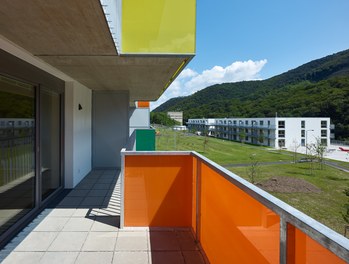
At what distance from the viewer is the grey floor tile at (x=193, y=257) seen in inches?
116

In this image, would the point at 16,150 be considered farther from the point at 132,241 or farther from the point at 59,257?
the point at 132,241

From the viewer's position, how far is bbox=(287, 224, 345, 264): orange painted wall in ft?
3.14

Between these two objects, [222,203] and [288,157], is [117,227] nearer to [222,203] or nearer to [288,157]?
[222,203]

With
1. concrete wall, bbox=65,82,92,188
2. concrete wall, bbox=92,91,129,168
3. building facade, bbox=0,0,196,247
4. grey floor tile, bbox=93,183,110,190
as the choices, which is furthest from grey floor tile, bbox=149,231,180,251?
concrete wall, bbox=92,91,129,168

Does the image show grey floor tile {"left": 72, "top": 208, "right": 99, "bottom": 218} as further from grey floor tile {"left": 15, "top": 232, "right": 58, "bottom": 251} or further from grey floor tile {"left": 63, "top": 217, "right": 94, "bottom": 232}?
grey floor tile {"left": 15, "top": 232, "right": 58, "bottom": 251}

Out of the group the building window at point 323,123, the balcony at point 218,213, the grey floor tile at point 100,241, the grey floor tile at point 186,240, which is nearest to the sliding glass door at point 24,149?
the grey floor tile at point 100,241

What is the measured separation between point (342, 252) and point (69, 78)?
5.97 meters

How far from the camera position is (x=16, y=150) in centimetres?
376

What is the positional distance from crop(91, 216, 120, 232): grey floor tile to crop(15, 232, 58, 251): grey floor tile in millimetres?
538

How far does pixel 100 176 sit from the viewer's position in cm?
712

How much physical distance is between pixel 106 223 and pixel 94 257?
37.0 inches

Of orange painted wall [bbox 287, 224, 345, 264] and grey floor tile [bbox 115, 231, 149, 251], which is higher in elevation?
orange painted wall [bbox 287, 224, 345, 264]

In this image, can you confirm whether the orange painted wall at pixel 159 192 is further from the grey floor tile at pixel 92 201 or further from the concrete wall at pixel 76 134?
the concrete wall at pixel 76 134

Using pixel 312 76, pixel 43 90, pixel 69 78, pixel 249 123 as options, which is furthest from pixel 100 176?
pixel 312 76
